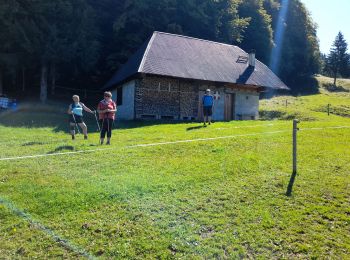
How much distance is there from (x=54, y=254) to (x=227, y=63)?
23.6 m

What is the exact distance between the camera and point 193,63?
982 inches

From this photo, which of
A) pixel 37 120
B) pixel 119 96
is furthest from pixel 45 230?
pixel 119 96

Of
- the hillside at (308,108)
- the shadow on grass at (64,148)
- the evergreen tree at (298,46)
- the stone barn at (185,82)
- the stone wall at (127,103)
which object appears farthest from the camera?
the evergreen tree at (298,46)

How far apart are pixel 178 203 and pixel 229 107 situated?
787 inches

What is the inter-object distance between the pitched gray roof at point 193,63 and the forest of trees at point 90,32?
5.21 m

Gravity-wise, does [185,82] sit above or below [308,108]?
above

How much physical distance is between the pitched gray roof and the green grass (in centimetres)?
1260

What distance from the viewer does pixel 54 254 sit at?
5.20 meters

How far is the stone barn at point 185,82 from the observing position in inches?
893

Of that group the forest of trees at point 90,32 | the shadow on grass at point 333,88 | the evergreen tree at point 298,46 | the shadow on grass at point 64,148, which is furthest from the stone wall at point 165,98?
the shadow on grass at point 333,88

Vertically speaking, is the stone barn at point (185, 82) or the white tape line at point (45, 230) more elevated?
the stone barn at point (185, 82)

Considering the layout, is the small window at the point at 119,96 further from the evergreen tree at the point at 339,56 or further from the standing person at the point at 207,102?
the evergreen tree at the point at 339,56

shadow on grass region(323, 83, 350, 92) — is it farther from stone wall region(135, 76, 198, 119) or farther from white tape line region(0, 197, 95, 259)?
white tape line region(0, 197, 95, 259)

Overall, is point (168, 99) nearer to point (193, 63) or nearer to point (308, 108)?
point (193, 63)
